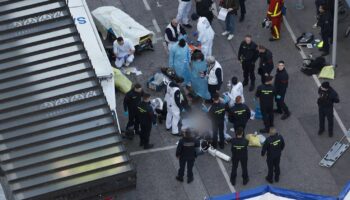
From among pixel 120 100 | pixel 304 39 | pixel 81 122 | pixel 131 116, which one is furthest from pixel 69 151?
pixel 304 39

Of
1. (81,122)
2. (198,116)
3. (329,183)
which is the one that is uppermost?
(81,122)

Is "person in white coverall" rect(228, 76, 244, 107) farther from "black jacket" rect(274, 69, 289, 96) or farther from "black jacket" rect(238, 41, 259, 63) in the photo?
"black jacket" rect(238, 41, 259, 63)

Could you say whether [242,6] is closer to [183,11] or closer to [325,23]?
[183,11]

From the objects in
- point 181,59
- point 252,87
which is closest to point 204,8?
point 181,59

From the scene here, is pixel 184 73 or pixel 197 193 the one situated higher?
pixel 184 73

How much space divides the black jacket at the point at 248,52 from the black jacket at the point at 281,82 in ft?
3.90

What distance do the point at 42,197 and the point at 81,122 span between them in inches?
70.7

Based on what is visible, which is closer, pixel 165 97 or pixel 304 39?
pixel 165 97

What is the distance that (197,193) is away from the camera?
65.3 ft

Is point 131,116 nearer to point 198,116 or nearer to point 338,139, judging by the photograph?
point 198,116

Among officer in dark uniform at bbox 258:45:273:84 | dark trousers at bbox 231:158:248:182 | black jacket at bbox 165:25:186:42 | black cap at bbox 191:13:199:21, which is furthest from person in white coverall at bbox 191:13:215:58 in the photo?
dark trousers at bbox 231:158:248:182

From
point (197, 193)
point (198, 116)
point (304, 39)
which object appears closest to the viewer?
point (197, 193)

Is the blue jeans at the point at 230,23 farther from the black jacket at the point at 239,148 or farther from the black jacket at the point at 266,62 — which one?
the black jacket at the point at 239,148

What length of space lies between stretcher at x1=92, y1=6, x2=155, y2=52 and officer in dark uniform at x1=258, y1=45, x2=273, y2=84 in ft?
11.3
